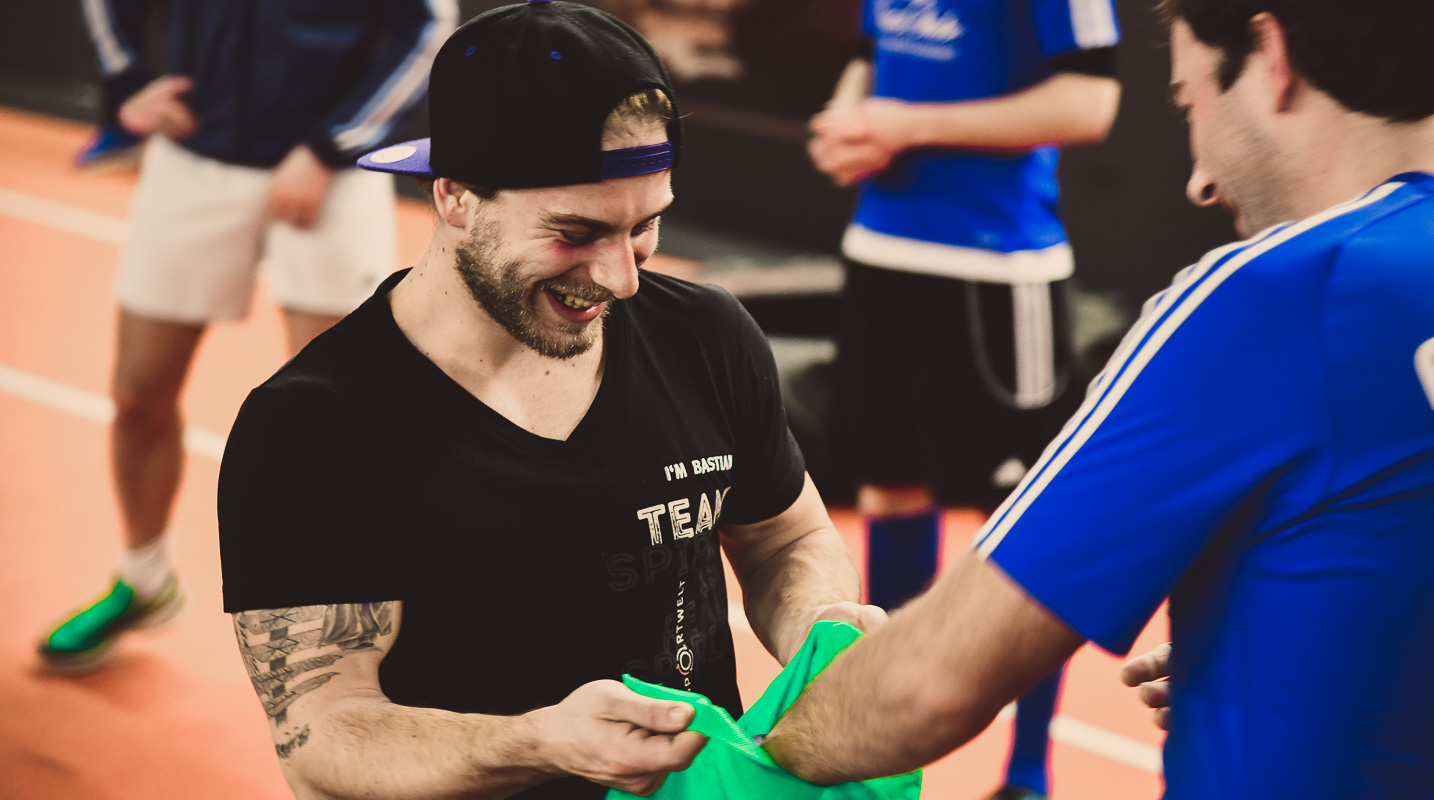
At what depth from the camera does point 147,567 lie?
11.9ft

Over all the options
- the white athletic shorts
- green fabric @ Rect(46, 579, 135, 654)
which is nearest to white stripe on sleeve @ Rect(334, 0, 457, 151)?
the white athletic shorts

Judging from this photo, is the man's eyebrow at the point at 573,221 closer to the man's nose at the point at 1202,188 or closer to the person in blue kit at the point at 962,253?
the man's nose at the point at 1202,188

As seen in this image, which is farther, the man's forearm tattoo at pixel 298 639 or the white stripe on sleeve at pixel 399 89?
the white stripe on sleeve at pixel 399 89

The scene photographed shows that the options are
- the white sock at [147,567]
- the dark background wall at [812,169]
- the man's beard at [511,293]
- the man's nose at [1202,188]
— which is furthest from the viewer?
the dark background wall at [812,169]

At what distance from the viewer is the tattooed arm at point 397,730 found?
54.0 inches

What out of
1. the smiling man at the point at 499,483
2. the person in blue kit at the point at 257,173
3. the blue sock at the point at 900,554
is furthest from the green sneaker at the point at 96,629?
the smiling man at the point at 499,483

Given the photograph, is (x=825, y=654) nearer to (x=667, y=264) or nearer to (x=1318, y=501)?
(x=1318, y=501)

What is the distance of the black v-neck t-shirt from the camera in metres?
1.51

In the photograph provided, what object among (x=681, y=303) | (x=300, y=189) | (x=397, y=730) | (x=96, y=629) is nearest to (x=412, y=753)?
(x=397, y=730)

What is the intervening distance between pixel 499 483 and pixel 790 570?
1.67 feet

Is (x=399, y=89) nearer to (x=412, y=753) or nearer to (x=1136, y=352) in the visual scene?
(x=412, y=753)

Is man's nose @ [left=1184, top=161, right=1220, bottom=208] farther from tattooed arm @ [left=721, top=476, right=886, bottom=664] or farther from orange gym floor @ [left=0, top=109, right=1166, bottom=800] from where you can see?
orange gym floor @ [left=0, top=109, right=1166, bottom=800]

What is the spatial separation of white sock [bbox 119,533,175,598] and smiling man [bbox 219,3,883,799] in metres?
2.25

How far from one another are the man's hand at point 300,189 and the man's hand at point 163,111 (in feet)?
1.03
